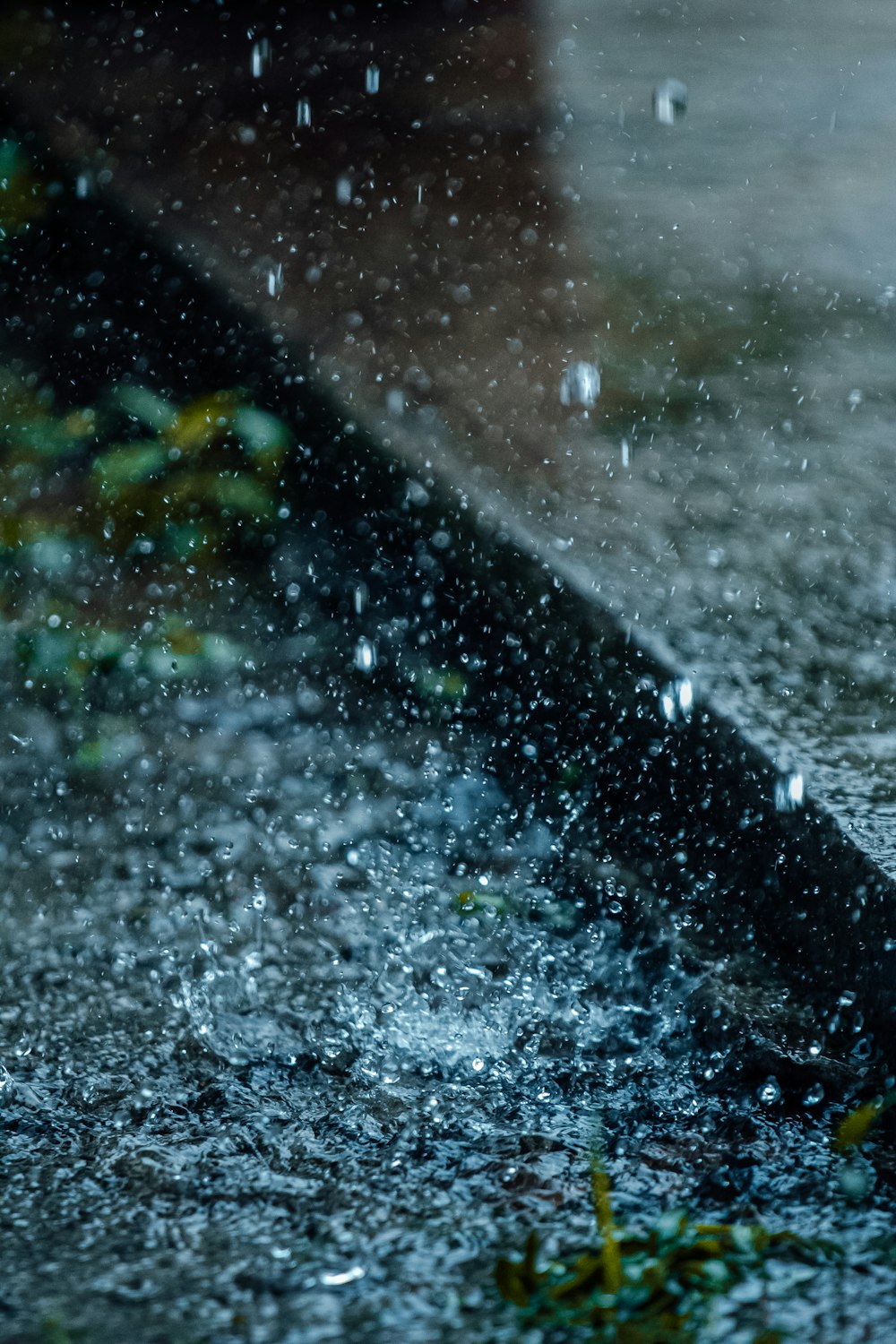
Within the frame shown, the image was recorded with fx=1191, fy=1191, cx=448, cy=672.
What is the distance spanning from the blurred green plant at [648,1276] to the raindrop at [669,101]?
3005 millimetres

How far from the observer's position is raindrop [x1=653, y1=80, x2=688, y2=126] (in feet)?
10.8

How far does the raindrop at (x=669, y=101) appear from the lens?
10.8ft

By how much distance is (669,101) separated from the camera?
3318 millimetres

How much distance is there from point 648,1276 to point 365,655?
163 centimetres

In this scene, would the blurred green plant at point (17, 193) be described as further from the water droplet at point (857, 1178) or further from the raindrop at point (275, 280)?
the water droplet at point (857, 1178)

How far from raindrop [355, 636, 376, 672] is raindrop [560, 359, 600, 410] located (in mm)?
630

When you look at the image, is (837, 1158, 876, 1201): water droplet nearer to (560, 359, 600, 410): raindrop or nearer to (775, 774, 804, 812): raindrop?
(775, 774, 804, 812): raindrop

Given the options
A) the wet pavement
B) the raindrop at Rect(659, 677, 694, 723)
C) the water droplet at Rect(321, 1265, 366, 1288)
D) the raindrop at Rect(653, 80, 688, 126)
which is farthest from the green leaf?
the water droplet at Rect(321, 1265, 366, 1288)

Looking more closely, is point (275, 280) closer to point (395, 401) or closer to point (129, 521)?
point (395, 401)

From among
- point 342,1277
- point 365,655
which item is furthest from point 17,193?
point 342,1277

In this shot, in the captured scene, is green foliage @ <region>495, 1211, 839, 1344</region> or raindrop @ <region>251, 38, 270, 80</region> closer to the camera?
green foliage @ <region>495, 1211, 839, 1344</region>

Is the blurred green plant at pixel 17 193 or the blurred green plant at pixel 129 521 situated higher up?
the blurred green plant at pixel 17 193

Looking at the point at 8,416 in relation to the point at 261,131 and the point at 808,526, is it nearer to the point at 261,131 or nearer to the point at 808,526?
the point at 261,131

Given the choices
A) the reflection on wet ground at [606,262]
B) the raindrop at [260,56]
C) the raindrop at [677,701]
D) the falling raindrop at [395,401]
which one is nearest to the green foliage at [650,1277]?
the reflection on wet ground at [606,262]
